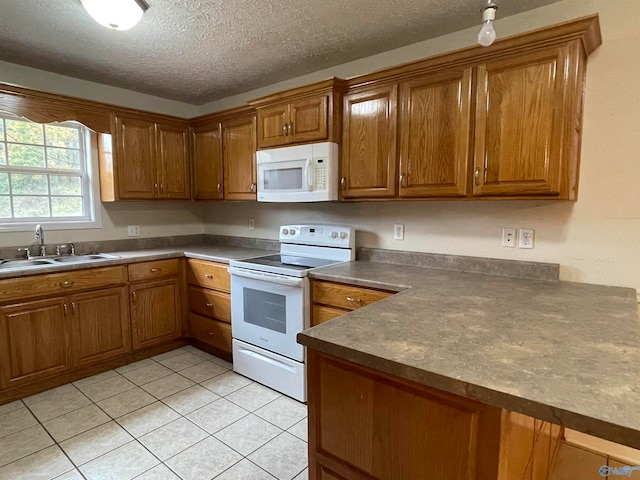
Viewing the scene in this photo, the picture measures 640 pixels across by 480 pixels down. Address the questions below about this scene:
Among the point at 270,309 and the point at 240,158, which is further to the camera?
the point at 240,158

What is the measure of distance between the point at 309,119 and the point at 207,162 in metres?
1.43

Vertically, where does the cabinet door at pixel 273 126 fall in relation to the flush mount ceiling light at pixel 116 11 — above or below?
below

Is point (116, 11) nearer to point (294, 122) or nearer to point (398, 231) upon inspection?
point (294, 122)

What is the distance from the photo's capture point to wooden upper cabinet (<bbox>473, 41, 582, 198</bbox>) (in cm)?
170

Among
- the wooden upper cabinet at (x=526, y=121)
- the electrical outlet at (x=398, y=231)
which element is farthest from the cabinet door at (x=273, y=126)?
the wooden upper cabinet at (x=526, y=121)

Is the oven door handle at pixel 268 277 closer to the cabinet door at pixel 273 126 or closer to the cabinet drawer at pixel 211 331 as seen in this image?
the cabinet drawer at pixel 211 331

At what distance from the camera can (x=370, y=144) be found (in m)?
2.37

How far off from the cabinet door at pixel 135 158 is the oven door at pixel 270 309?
129 centimetres

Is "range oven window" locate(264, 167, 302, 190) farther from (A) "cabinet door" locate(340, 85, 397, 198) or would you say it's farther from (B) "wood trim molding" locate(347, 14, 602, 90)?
(B) "wood trim molding" locate(347, 14, 602, 90)

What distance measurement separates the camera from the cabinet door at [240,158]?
10.3ft

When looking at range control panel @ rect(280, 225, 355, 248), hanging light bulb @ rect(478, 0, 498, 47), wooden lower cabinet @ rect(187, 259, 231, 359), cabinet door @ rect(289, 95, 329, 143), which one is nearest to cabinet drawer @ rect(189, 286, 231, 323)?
wooden lower cabinet @ rect(187, 259, 231, 359)

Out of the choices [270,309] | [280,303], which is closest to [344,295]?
[280,303]

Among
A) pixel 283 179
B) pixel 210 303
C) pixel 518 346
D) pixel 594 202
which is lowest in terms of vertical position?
pixel 210 303

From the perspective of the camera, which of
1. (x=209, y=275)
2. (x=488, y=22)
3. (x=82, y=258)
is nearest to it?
(x=488, y=22)
